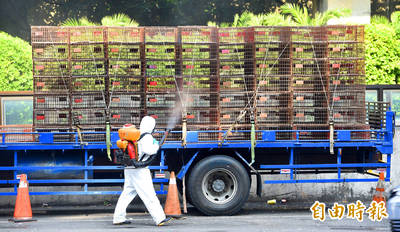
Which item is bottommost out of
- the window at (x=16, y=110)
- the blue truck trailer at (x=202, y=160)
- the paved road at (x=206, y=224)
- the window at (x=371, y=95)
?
the paved road at (x=206, y=224)

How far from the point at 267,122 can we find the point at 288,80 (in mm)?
865

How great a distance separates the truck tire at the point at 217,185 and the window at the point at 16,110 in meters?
4.19

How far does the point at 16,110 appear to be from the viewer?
47.1ft

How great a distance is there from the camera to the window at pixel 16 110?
14.3 meters

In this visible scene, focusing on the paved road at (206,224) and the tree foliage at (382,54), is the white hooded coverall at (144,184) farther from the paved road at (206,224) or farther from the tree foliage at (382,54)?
the tree foliage at (382,54)

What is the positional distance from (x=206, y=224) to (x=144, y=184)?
1247 mm

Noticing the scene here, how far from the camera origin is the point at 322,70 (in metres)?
12.7

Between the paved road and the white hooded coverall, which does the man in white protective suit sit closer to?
the white hooded coverall

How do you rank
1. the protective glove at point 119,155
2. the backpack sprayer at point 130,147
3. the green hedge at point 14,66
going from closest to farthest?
1. the backpack sprayer at point 130,147
2. the protective glove at point 119,155
3. the green hedge at point 14,66

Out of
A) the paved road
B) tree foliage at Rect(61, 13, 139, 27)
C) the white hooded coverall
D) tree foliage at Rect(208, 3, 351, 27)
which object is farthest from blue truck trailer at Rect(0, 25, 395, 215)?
tree foliage at Rect(61, 13, 139, 27)

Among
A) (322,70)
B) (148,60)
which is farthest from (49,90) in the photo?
(322,70)

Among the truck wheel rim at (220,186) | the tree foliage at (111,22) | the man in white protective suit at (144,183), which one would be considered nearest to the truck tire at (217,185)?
the truck wheel rim at (220,186)

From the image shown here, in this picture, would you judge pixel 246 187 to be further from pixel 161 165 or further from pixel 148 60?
pixel 148 60

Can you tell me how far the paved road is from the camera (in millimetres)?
10953
